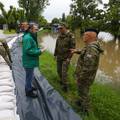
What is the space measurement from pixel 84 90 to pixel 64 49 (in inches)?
73.9

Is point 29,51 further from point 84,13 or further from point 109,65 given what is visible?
point 84,13

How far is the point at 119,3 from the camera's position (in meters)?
42.2

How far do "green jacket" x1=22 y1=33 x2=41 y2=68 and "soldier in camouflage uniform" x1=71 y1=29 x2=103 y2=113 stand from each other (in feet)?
2.84

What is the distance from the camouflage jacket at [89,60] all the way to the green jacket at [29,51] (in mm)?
857

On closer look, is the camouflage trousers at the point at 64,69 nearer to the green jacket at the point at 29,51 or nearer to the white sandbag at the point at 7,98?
the green jacket at the point at 29,51

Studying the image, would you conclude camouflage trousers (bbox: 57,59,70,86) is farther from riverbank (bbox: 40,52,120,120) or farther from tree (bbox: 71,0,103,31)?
tree (bbox: 71,0,103,31)

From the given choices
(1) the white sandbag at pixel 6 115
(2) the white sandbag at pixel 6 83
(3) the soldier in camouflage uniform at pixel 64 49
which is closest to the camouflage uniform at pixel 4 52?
(3) the soldier in camouflage uniform at pixel 64 49

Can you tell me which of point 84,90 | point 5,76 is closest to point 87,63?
point 84,90

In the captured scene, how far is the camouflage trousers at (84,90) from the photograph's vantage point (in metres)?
6.06

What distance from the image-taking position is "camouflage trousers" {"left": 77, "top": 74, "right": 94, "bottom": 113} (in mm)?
6063

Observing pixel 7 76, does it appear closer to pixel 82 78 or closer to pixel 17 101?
pixel 17 101

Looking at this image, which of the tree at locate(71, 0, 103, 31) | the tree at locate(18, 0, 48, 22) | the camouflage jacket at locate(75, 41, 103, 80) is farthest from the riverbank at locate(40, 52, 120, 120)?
the tree at locate(18, 0, 48, 22)

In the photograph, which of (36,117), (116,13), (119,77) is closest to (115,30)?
(116,13)

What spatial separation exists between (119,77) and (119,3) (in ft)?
104
